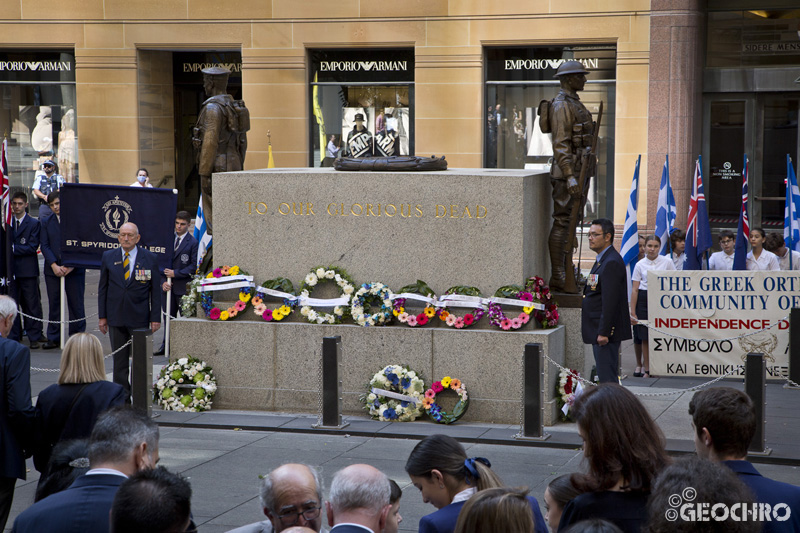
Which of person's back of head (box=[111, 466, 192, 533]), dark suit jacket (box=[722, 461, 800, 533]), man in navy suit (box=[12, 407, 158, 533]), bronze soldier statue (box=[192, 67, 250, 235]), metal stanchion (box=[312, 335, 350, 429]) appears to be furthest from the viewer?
bronze soldier statue (box=[192, 67, 250, 235])

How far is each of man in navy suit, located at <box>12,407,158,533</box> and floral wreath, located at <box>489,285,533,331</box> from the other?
19.7ft

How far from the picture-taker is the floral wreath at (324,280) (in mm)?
10867

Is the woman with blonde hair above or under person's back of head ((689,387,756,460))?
under

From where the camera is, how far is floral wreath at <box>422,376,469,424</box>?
1041 cm

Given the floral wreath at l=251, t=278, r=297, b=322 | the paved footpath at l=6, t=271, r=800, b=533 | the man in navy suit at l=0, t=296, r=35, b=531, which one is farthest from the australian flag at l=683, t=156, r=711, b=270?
the man in navy suit at l=0, t=296, r=35, b=531

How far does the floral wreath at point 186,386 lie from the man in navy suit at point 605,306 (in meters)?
3.97

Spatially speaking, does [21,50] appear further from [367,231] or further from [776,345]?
[776,345]

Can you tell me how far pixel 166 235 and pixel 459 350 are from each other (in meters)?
5.02

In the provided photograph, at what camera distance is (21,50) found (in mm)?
23547

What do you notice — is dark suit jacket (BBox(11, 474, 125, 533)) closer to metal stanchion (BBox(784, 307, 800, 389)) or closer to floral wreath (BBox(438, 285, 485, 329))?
floral wreath (BBox(438, 285, 485, 329))

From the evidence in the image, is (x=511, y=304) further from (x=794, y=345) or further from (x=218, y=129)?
(x=218, y=129)

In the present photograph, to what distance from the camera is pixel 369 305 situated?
1083 centimetres

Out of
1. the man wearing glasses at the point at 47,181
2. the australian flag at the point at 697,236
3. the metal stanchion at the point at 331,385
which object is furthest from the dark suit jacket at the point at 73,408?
the man wearing glasses at the point at 47,181

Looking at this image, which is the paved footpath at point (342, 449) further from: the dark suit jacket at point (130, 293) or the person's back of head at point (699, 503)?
the person's back of head at point (699, 503)
